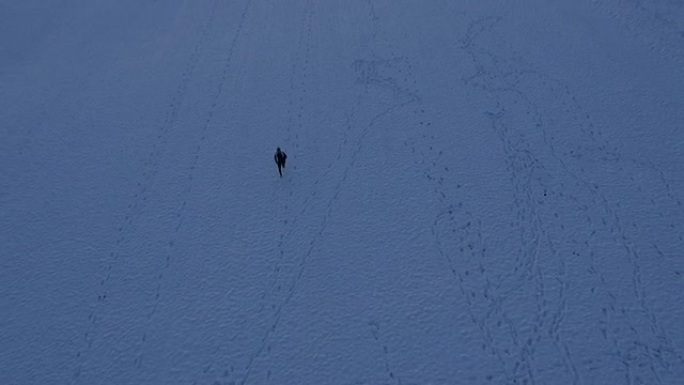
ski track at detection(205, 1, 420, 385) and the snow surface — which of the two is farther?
ski track at detection(205, 1, 420, 385)

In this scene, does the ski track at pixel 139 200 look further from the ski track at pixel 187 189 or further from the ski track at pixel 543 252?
the ski track at pixel 543 252

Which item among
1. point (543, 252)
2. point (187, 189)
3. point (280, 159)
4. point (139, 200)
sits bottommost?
point (543, 252)

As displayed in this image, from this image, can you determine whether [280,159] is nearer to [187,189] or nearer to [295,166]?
[295,166]

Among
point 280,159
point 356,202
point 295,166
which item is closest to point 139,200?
point 280,159

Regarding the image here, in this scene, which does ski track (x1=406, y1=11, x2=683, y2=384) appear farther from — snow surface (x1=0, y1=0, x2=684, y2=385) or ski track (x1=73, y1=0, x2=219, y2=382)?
ski track (x1=73, y1=0, x2=219, y2=382)

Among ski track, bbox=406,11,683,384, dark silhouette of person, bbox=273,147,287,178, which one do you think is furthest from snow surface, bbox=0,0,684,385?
dark silhouette of person, bbox=273,147,287,178

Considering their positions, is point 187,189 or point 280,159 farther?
point 187,189
